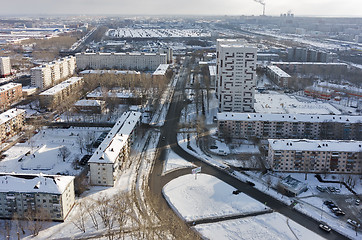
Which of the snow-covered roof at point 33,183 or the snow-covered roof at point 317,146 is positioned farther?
the snow-covered roof at point 317,146

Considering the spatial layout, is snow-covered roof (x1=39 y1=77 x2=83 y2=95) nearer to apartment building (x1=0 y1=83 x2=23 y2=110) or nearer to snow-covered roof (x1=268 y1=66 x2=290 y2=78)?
apartment building (x1=0 y1=83 x2=23 y2=110)

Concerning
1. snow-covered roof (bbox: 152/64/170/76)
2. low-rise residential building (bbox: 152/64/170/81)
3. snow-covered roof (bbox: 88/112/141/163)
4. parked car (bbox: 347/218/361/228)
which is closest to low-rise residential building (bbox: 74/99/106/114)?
snow-covered roof (bbox: 88/112/141/163)

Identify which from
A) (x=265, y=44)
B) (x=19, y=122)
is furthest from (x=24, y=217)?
(x=265, y=44)

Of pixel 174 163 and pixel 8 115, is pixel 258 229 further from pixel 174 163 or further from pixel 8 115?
pixel 8 115

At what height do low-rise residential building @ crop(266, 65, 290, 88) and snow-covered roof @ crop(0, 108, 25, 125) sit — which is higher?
low-rise residential building @ crop(266, 65, 290, 88)

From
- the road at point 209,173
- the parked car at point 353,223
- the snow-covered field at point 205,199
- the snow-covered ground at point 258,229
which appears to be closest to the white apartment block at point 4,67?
the road at point 209,173

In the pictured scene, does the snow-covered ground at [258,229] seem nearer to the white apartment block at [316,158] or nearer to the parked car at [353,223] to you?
the parked car at [353,223]
